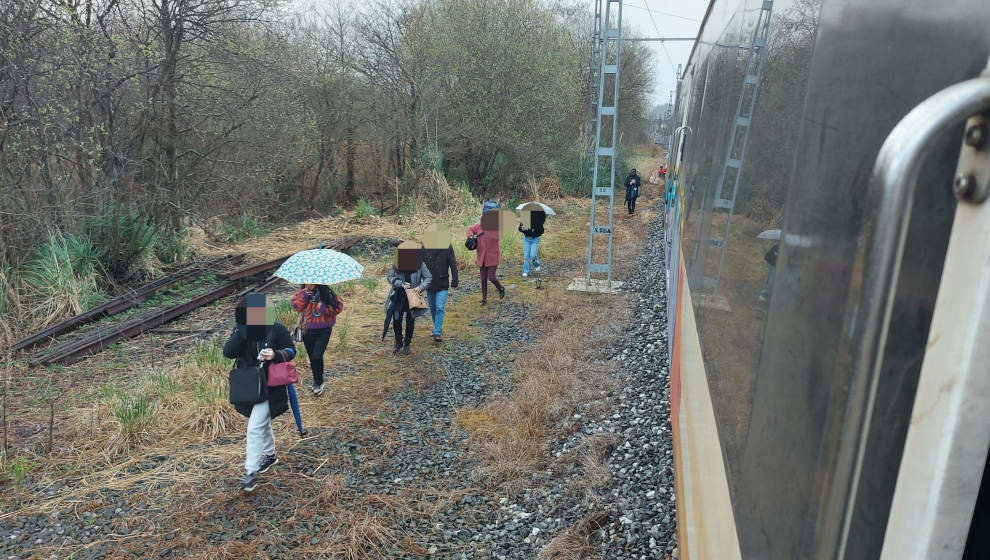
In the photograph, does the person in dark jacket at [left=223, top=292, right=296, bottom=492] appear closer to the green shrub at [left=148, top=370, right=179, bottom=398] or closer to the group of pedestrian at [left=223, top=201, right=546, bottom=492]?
the group of pedestrian at [left=223, top=201, right=546, bottom=492]

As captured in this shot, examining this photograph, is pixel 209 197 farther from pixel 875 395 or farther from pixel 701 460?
pixel 875 395

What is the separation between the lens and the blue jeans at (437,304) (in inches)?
303

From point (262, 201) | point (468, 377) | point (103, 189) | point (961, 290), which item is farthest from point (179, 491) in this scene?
point (262, 201)

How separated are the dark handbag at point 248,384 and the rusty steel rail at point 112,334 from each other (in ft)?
13.4

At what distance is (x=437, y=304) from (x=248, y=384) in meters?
3.63

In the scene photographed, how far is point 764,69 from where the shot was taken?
187 cm

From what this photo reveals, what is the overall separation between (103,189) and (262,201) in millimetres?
7237

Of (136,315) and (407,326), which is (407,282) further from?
(136,315)

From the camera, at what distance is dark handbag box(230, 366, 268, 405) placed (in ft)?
14.0

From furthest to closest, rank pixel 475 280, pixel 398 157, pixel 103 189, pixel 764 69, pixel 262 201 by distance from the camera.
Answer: pixel 398 157
pixel 262 201
pixel 475 280
pixel 103 189
pixel 764 69

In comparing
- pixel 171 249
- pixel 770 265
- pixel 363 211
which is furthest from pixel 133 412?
pixel 363 211

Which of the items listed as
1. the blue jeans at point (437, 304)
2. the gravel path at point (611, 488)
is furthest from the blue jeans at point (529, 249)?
the gravel path at point (611, 488)

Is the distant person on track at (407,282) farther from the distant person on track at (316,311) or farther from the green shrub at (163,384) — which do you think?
the green shrub at (163,384)

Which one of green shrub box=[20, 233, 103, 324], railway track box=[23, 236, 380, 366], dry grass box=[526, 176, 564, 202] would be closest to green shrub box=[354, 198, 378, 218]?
railway track box=[23, 236, 380, 366]
